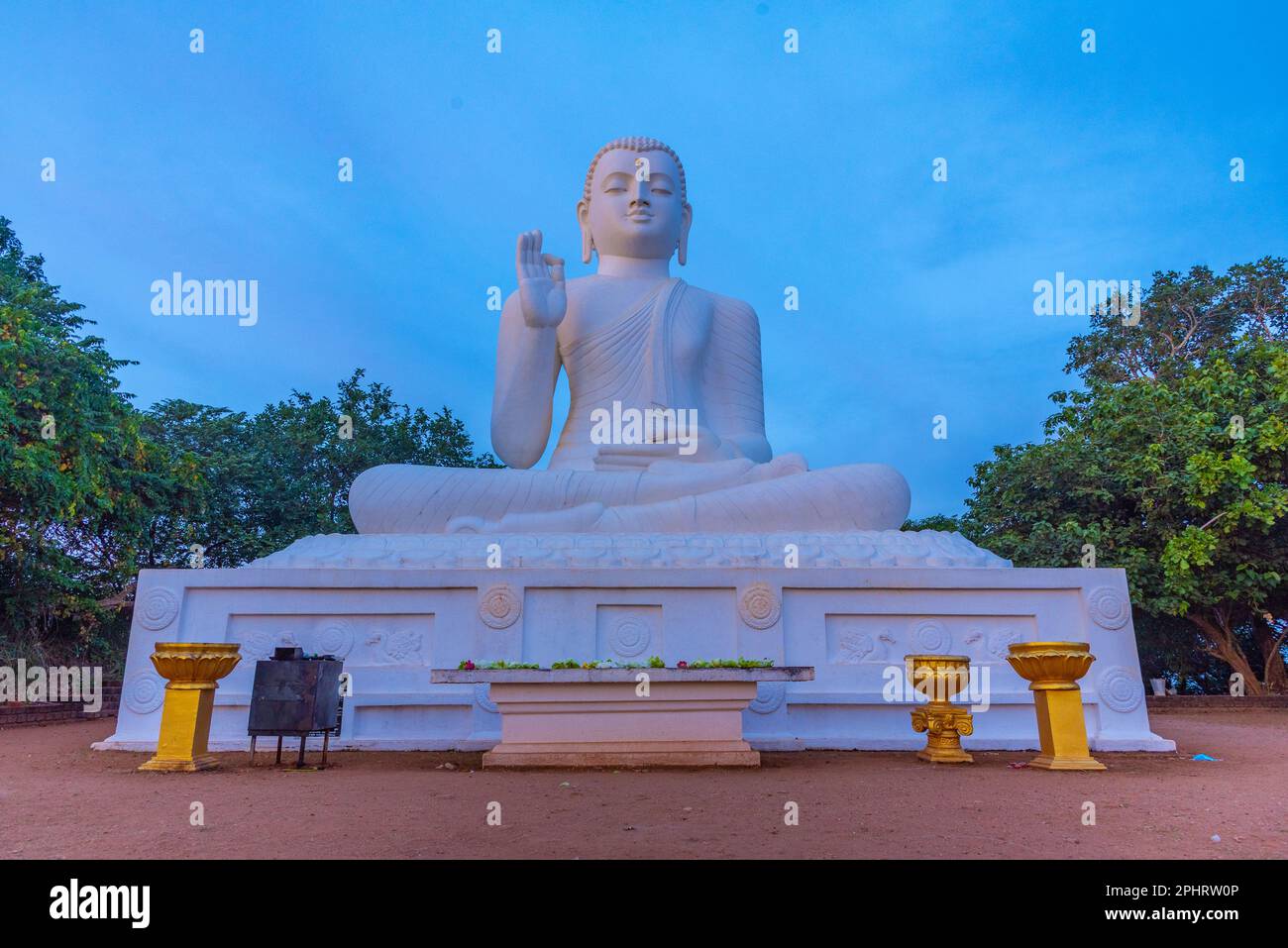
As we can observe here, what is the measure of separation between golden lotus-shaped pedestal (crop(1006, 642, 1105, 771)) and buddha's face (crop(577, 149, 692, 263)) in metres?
5.54

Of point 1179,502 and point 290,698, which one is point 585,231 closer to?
point 290,698

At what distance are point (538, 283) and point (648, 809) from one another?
16.4ft

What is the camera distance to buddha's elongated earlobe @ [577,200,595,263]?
948 cm

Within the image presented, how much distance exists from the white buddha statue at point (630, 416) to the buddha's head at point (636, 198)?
14mm

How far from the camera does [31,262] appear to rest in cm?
1333

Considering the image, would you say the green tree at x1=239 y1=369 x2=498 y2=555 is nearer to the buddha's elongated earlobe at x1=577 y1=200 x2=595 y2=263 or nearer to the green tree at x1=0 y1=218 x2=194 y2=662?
the green tree at x1=0 y1=218 x2=194 y2=662

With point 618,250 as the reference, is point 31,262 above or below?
above

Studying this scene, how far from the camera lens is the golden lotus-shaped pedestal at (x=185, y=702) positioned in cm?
485

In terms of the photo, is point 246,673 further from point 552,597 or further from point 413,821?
point 413,821

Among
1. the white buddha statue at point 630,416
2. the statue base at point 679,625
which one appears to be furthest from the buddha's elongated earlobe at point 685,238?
the statue base at point 679,625

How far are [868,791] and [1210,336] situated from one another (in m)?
17.4

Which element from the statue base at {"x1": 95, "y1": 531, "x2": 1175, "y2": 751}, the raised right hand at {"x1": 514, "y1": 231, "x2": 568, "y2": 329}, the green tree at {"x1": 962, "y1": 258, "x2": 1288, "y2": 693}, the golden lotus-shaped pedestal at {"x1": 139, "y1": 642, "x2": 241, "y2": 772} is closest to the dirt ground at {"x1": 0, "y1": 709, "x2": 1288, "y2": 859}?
the golden lotus-shaped pedestal at {"x1": 139, "y1": 642, "x2": 241, "y2": 772}

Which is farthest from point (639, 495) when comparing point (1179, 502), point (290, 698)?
point (1179, 502)

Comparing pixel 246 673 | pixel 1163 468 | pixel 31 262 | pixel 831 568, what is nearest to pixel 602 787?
pixel 831 568
